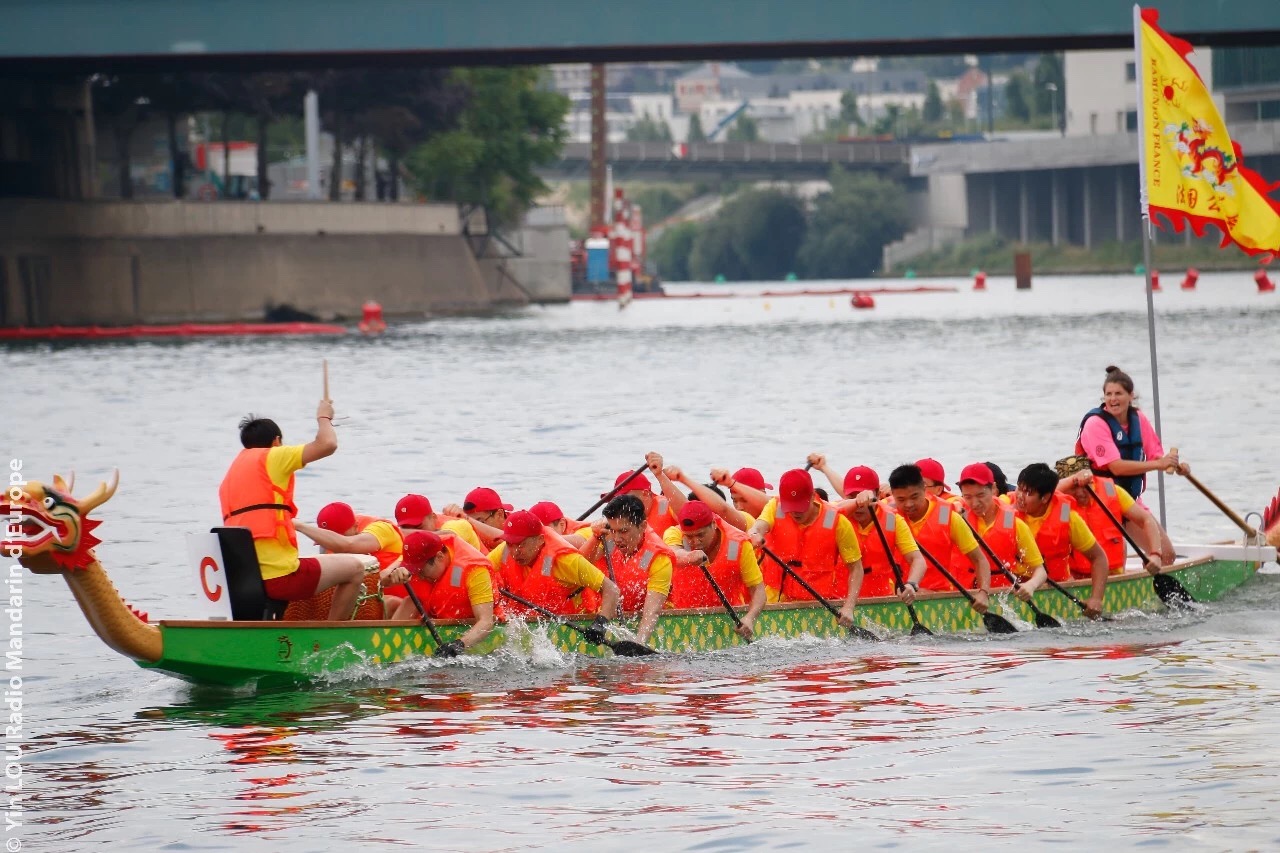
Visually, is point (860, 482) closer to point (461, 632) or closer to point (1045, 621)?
point (1045, 621)

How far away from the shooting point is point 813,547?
1616 cm

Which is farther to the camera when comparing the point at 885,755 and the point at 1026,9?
the point at 1026,9

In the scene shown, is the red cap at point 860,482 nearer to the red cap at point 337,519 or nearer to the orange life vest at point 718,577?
the orange life vest at point 718,577

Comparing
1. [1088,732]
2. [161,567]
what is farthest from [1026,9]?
[1088,732]

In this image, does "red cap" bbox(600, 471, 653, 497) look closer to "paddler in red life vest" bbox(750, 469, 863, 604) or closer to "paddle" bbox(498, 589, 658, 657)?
"paddler in red life vest" bbox(750, 469, 863, 604)

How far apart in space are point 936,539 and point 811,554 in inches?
44.2

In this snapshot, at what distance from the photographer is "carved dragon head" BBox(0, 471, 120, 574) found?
13016 millimetres

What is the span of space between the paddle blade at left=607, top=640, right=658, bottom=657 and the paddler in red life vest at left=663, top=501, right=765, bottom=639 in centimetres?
66

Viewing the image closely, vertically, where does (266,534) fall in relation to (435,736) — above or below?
above

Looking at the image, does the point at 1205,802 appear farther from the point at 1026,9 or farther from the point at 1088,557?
the point at 1026,9

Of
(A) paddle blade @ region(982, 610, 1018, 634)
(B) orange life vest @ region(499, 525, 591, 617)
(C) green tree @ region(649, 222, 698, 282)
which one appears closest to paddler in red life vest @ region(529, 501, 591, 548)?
(B) orange life vest @ region(499, 525, 591, 617)

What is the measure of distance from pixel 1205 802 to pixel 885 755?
2045 mm

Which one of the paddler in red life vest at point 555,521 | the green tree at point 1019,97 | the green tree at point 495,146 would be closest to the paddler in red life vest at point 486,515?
the paddler in red life vest at point 555,521

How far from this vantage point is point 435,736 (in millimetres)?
13438
